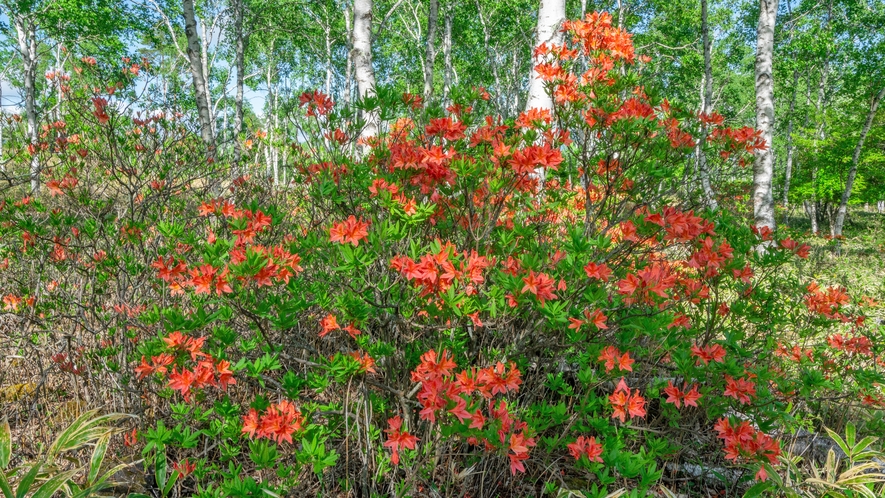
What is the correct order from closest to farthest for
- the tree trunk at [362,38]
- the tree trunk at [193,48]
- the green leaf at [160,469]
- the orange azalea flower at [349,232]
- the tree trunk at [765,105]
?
the orange azalea flower at [349,232], the green leaf at [160,469], the tree trunk at [362,38], the tree trunk at [765,105], the tree trunk at [193,48]

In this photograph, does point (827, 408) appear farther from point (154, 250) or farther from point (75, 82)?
point (75, 82)

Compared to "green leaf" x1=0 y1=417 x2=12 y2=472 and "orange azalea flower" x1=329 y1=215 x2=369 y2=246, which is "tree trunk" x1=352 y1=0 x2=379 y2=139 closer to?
"orange azalea flower" x1=329 y1=215 x2=369 y2=246

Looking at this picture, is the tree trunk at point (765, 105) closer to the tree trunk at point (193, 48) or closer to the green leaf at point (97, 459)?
the green leaf at point (97, 459)

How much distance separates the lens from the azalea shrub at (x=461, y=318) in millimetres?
1814

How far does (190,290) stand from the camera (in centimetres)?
235

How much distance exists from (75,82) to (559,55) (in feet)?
15.7

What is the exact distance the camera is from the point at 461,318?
200cm

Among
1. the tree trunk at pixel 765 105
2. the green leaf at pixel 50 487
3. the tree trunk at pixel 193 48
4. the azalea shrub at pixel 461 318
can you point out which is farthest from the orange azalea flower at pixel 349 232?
the tree trunk at pixel 765 105

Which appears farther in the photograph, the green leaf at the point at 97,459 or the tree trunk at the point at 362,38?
the tree trunk at the point at 362,38

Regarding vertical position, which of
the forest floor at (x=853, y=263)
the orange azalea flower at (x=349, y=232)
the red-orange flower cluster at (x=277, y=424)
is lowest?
the forest floor at (x=853, y=263)

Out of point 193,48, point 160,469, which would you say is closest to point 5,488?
point 160,469

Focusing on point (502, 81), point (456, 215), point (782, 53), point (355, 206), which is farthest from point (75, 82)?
point (502, 81)

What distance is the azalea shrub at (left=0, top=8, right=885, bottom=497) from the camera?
1.81m

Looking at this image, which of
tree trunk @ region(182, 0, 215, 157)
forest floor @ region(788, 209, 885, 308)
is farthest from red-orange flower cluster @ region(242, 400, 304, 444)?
tree trunk @ region(182, 0, 215, 157)
